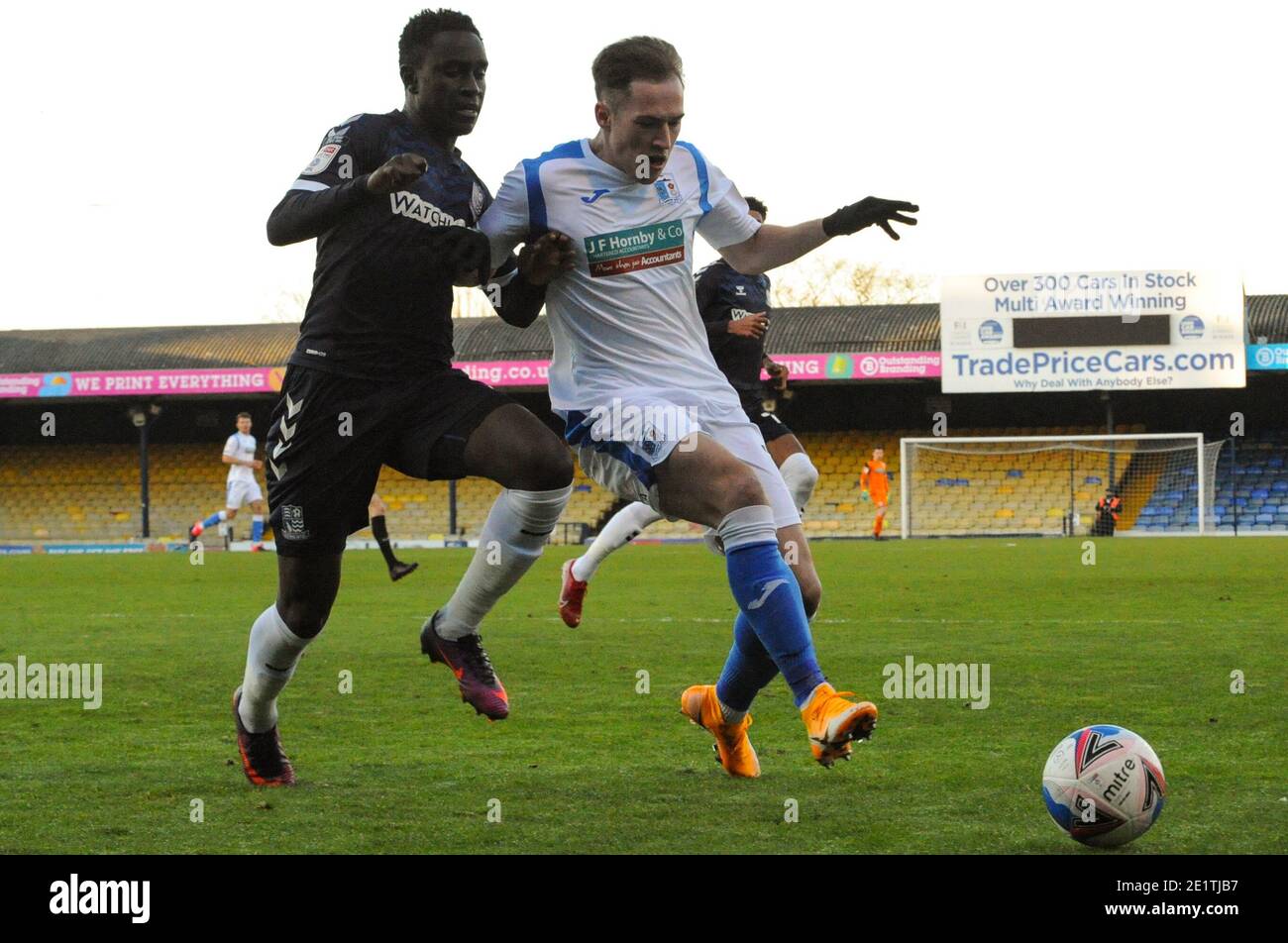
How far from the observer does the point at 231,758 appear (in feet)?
17.1

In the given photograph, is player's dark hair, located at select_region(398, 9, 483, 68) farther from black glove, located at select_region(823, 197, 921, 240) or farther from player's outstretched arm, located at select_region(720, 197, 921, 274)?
black glove, located at select_region(823, 197, 921, 240)

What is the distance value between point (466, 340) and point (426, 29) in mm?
33351

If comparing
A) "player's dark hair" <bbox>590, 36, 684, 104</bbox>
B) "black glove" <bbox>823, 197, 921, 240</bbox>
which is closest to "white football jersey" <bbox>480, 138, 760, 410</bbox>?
"player's dark hair" <bbox>590, 36, 684, 104</bbox>

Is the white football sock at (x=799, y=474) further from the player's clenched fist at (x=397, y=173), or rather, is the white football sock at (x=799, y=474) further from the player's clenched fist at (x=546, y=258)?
the player's clenched fist at (x=397, y=173)

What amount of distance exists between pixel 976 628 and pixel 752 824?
5.94 m

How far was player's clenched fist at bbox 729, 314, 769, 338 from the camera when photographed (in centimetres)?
702

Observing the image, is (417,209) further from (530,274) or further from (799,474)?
(799,474)

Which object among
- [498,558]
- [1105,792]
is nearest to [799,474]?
[498,558]

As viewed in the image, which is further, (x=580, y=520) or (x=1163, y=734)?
(x=580, y=520)

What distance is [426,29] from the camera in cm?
469
